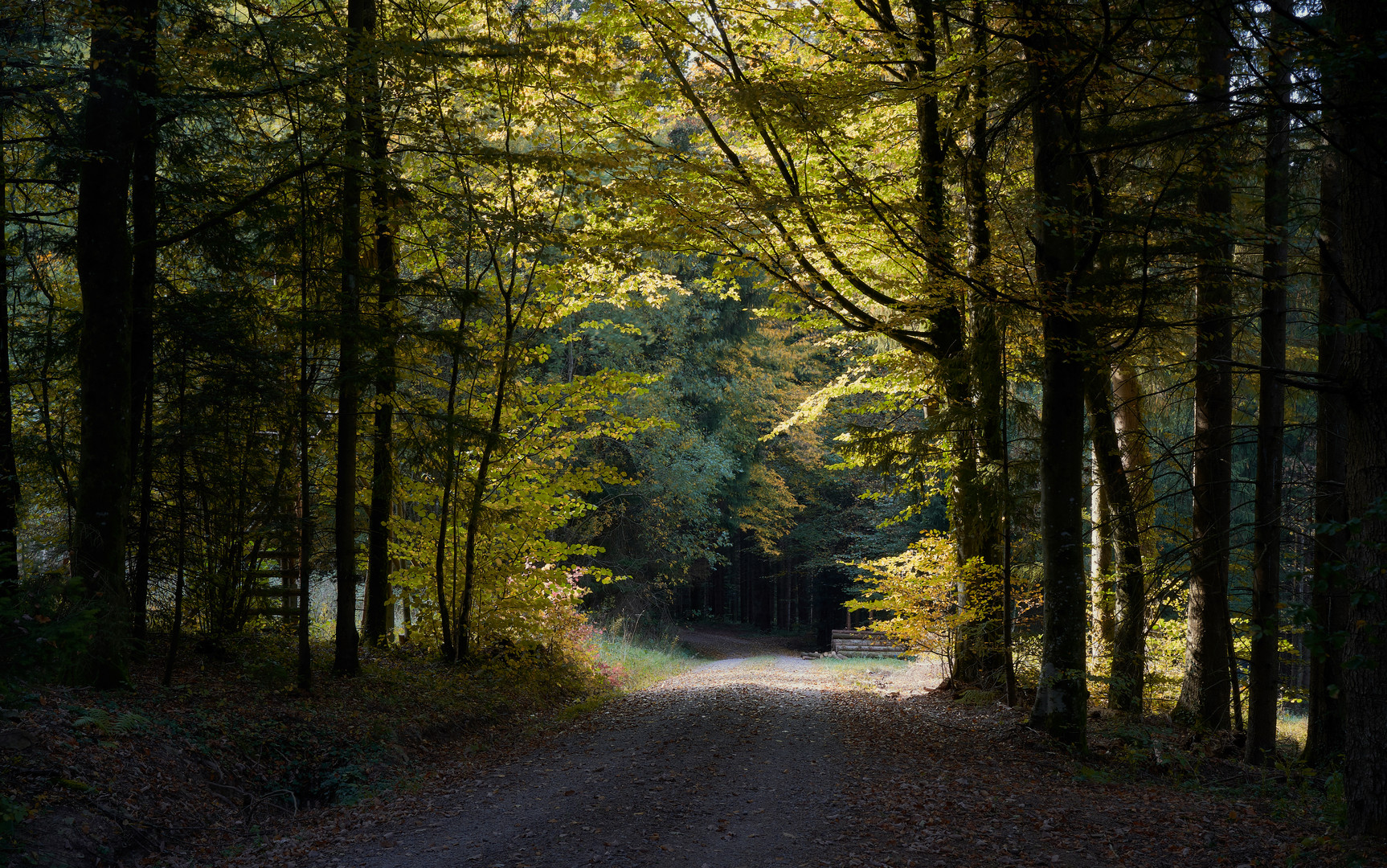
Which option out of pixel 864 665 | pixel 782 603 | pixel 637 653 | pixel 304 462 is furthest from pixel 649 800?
pixel 782 603

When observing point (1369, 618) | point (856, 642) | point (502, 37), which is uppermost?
point (502, 37)

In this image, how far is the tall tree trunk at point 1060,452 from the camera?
813 cm

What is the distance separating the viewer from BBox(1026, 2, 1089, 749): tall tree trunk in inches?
320

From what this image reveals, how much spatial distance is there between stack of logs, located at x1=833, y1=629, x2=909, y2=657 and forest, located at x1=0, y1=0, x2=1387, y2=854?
468 inches

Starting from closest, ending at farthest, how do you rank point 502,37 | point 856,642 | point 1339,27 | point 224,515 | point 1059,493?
point 1339,27 → point 1059,493 → point 224,515 → point 502,37 → point 856,642

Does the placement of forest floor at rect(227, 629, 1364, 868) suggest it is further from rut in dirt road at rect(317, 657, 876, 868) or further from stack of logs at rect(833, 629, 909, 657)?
stack of logs at rect(833, 629, 909, 657)

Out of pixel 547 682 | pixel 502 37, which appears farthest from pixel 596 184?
pixel 547 682

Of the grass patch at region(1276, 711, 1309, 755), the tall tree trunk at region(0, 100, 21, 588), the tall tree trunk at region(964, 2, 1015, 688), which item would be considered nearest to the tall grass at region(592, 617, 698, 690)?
the tall tree trunk at region(964, 2, 1015, 688)

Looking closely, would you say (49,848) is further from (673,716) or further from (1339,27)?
(1339,27)

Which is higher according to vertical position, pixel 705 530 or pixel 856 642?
pixel 705 530

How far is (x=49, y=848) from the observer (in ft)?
15.1

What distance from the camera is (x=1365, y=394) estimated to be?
480cm

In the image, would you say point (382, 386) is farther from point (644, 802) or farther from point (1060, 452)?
point (1060, 452)

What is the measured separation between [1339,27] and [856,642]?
23.6 metres
